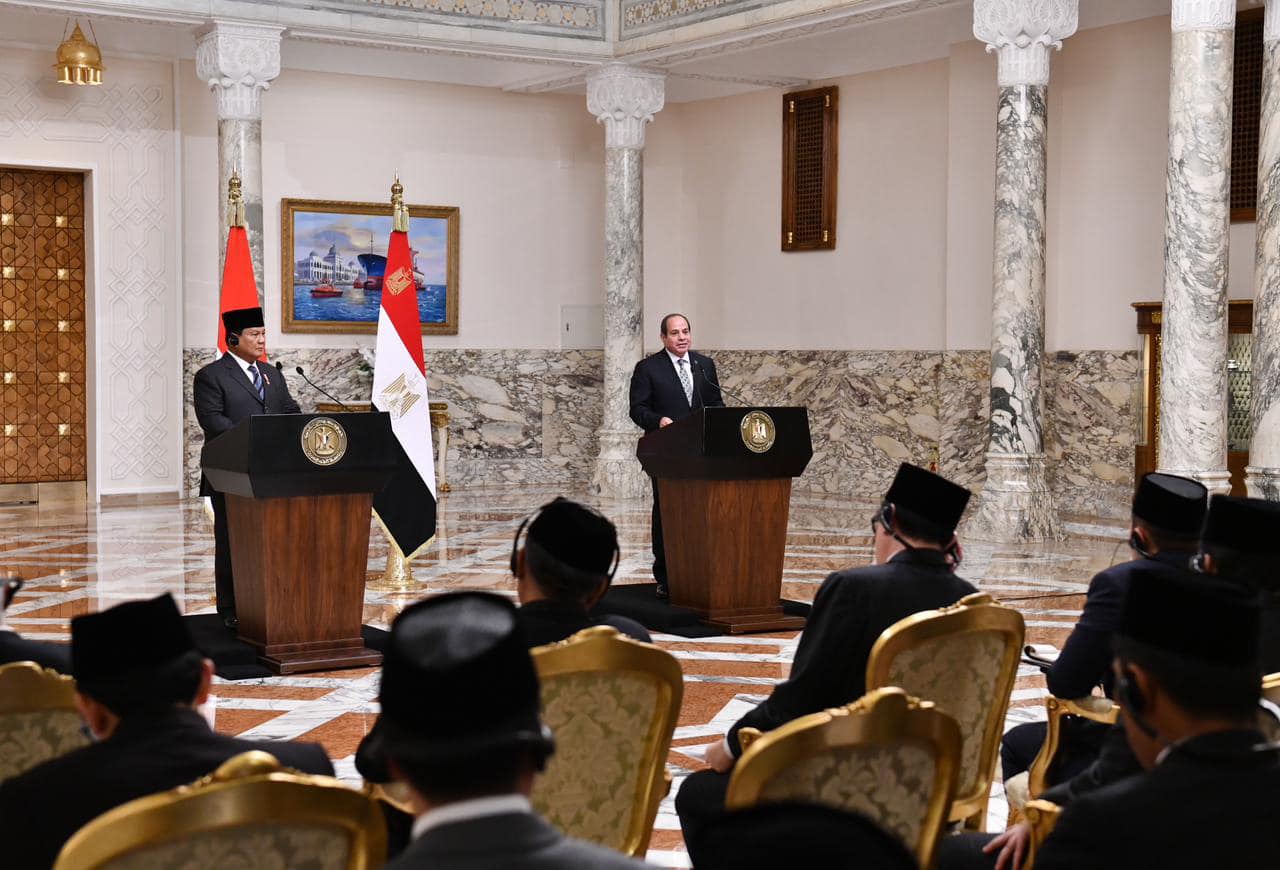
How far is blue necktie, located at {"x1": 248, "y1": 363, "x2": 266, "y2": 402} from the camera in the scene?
25.3 feet

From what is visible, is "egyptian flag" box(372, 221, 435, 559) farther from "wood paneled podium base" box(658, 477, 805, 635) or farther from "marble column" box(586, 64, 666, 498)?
"marble column" box(586, 64, 666, 498)

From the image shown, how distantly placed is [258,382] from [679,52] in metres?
7.37

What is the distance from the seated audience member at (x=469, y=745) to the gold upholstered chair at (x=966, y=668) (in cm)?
158

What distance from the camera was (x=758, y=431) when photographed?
7781 mm

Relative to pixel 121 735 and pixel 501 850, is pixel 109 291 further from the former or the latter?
pixel 501 850

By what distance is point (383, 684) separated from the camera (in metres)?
1.88

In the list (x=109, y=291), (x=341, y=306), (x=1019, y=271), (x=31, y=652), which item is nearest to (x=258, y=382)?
(x=31, y=652)

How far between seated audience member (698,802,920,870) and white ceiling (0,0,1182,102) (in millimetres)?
11302

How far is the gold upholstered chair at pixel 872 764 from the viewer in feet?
7.75

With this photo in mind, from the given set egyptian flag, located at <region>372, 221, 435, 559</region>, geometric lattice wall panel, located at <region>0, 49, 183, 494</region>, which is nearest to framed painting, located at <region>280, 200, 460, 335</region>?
geometric lattice wall panel, located at <region>0, 49, 183, 494</region>

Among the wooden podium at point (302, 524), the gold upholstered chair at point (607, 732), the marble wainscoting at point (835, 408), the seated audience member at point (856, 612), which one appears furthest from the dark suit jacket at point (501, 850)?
the marble wainscoting at point (835, 408)

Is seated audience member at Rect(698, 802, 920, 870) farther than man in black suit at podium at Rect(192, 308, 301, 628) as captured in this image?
No

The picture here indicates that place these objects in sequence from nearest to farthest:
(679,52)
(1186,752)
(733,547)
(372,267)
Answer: (1186,752) < (733,547) < (679,52) < (372,267)

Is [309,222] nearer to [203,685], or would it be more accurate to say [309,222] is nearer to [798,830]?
[203,685]
